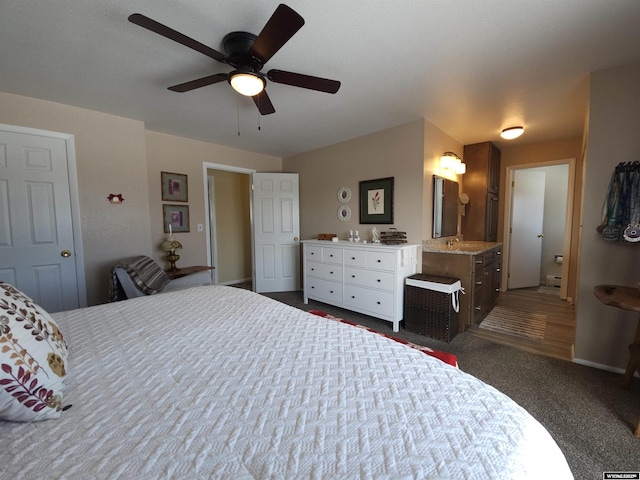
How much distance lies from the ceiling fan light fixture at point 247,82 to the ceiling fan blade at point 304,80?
84 millimetres

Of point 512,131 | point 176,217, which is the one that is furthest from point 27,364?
point 512,131

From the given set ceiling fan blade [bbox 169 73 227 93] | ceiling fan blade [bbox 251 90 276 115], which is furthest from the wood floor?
ceiling fan blade [bbox 169 73 227 93]

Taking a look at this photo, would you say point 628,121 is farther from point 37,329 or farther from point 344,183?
point 37,329

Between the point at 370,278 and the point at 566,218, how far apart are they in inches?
127

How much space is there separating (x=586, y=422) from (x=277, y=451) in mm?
2058

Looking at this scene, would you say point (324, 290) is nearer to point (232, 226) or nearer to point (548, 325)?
point (232, 226)

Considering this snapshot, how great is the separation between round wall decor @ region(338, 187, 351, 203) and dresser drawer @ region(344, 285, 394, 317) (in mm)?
1304

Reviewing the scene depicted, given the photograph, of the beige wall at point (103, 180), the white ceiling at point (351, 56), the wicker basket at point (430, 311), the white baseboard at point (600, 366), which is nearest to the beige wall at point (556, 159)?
the white ceiling at point (351, 56)

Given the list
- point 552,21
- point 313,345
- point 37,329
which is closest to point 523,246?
point 552,21

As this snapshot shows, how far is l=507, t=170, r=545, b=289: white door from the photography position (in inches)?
168

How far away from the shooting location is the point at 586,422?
1.54 m

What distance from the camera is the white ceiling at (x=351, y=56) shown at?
4.69ft

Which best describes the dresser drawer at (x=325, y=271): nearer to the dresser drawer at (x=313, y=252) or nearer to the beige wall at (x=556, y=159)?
the dresser drawer at (x=313, y=252)

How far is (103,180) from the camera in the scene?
2.77 meters
